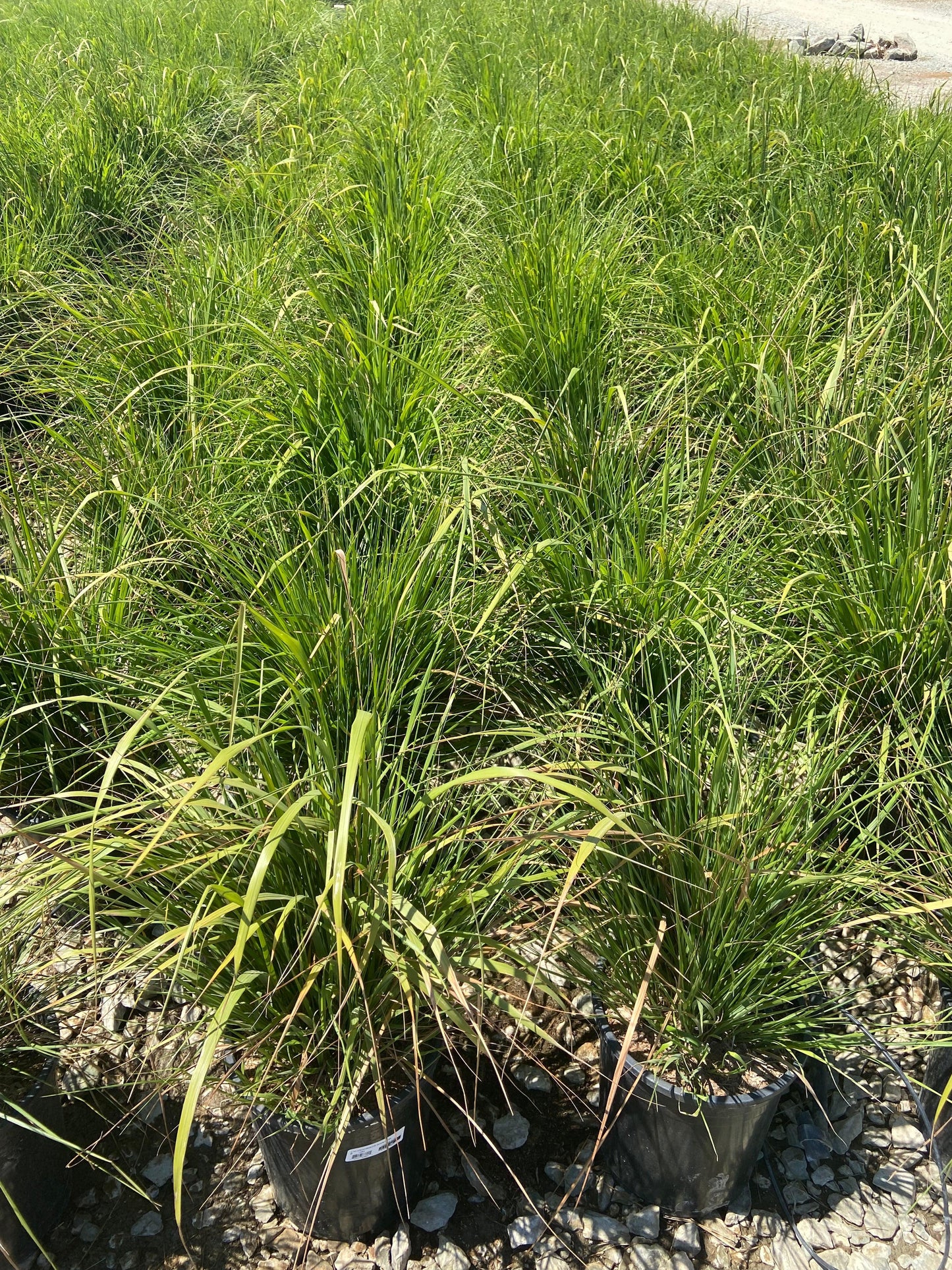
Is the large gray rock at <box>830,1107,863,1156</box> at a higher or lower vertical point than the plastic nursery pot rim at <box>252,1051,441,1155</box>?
lower

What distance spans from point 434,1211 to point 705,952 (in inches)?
21.6

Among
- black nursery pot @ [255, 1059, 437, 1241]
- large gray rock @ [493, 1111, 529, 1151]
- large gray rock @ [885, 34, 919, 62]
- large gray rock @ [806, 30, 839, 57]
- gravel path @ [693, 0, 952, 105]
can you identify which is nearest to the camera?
black nursery pot @ [255, 1059, 437, 1241]

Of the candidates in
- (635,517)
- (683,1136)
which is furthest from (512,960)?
(635,517)

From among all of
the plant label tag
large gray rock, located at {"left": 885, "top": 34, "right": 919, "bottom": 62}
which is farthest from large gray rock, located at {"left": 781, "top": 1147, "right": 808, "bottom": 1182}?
large gray rock, located at {"left": 885, "top": 34, "right": 919, "bottom": 62}

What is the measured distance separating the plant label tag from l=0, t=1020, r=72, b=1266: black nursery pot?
405 mm

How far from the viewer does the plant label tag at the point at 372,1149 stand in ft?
4.41

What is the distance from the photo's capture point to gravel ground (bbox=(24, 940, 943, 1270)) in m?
1.44

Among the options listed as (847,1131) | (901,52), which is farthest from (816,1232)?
(901,52)

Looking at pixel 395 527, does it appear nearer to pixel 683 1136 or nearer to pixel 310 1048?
pixel 310 1048

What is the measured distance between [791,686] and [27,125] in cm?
369

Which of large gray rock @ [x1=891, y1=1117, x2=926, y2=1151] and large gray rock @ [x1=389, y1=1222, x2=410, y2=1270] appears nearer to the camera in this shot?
large gray rock @ [x1=389, y1=1222, x2=410, y2=1270]

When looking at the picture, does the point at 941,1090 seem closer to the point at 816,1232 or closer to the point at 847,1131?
the point at 847,1131

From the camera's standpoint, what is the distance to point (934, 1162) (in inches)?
57.6

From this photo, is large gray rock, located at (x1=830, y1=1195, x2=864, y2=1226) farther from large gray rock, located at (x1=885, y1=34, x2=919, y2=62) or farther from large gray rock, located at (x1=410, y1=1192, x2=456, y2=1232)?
large gray rock, located at (x1=885, y1=34, x2=919, y2=62)
